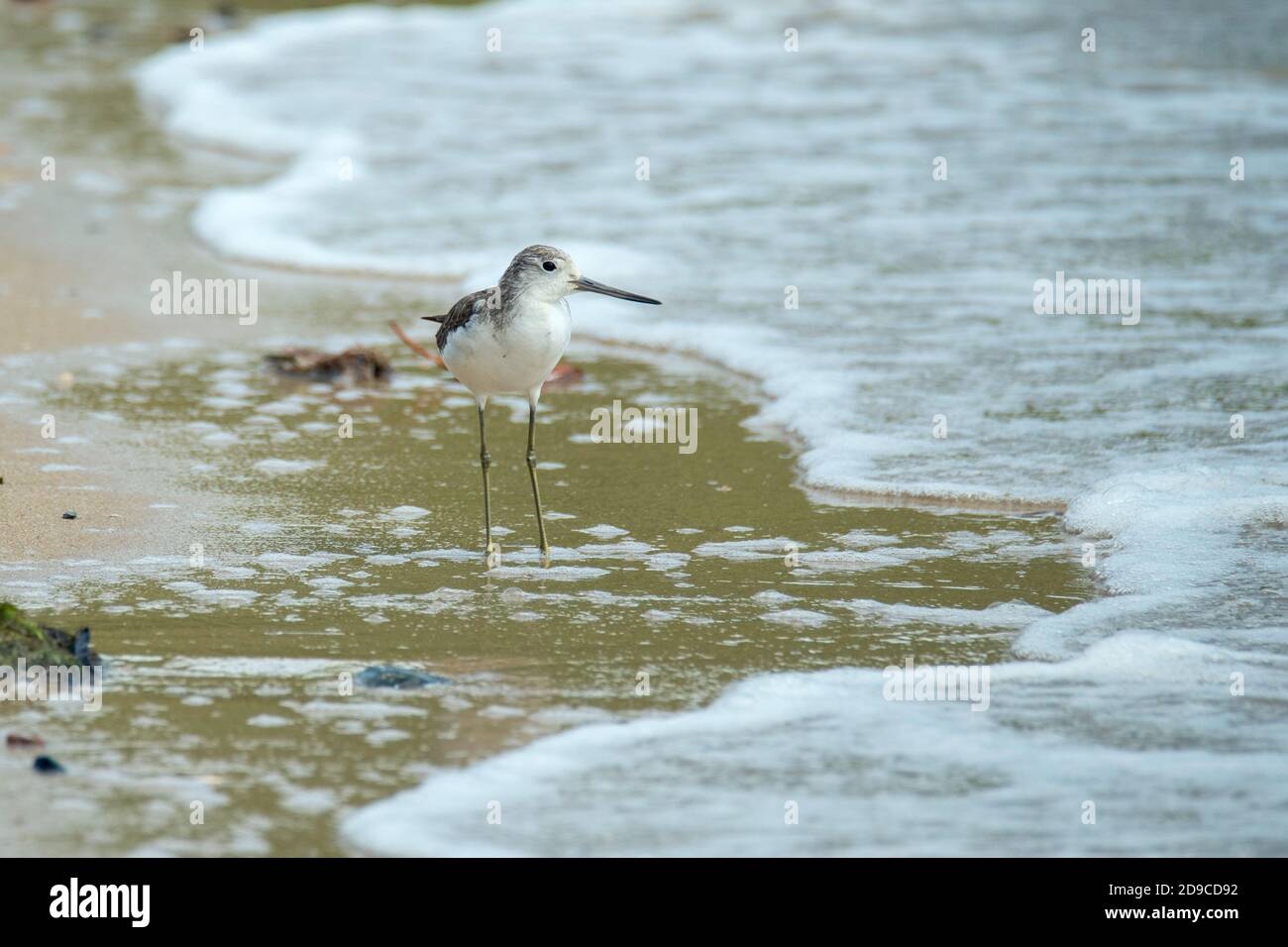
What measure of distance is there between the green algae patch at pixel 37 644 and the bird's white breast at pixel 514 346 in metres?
1.77

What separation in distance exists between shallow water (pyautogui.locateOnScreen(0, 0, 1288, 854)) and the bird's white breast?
53 cm

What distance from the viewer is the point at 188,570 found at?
540cm

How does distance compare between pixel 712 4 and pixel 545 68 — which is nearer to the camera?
pixel 545 68

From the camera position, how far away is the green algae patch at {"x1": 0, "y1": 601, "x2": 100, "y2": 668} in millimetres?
4520

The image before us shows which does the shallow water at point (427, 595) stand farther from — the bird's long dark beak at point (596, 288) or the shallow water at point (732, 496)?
the bird's long dark beak at point (596, 288)

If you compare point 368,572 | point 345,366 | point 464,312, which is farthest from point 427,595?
point 345,366

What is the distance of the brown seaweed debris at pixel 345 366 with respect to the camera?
770cm

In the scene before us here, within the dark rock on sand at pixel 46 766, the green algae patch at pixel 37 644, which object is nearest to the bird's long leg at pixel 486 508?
the green algae patch at pixel 37 644

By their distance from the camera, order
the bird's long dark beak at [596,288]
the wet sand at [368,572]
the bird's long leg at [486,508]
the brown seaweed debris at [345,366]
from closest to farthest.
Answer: the wet sand at [368,572] < the bird's long leg at [486,508] < the bird's long dark beak at [596,288] < the brown seaweed debris at [345,366]

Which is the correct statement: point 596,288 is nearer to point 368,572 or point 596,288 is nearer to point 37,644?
point 368,572

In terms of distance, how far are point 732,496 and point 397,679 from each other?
6.82 ft

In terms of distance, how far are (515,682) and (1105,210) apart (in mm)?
7022

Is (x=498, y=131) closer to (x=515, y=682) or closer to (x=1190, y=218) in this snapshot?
(x=1190, y=218)
